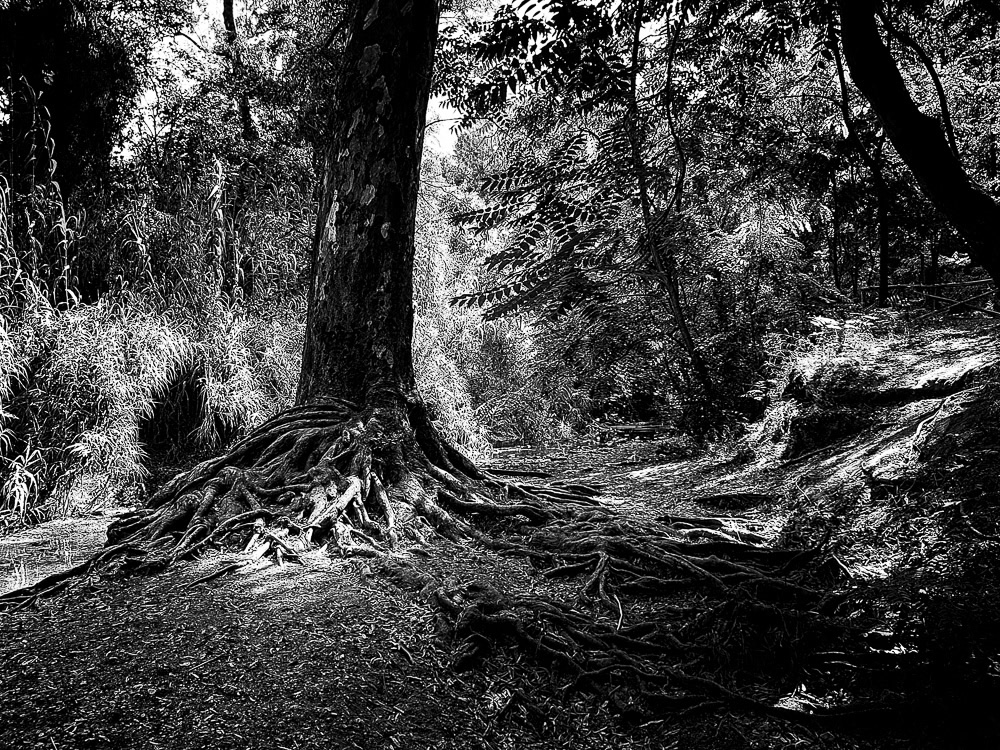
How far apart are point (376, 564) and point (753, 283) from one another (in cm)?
467

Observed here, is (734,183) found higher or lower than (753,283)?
higher

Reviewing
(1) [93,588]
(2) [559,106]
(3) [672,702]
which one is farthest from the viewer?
(2) [559,106]

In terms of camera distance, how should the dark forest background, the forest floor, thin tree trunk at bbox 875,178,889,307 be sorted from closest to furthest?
the forest floor, the dark forest background, thin tree trunk at bbox 875,178,889,307

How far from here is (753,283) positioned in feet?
21.1

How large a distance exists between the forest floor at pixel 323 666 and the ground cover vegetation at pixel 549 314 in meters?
0.07

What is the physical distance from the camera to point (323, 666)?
2344 millimetres

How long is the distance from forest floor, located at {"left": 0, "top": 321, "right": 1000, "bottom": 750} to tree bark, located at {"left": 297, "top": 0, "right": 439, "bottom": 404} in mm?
1595

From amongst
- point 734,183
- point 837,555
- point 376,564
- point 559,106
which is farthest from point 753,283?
point 376,564

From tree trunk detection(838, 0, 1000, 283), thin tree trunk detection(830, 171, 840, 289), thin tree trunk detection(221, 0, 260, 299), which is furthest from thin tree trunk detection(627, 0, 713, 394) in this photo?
thin tree trunk detection(221, 0, 260, 299)

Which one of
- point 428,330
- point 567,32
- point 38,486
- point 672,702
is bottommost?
point 672,702

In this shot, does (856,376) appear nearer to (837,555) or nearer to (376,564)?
(837,555)

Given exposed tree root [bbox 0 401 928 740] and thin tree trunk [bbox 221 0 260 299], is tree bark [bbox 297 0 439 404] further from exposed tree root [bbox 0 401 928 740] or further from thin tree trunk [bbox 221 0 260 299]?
thin tree trunk [bbox 221 0 260 299]

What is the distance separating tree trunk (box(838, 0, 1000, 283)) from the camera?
2188 mm

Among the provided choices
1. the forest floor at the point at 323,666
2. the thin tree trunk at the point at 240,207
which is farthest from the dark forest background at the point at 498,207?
the forest floor at the point at 323,666
